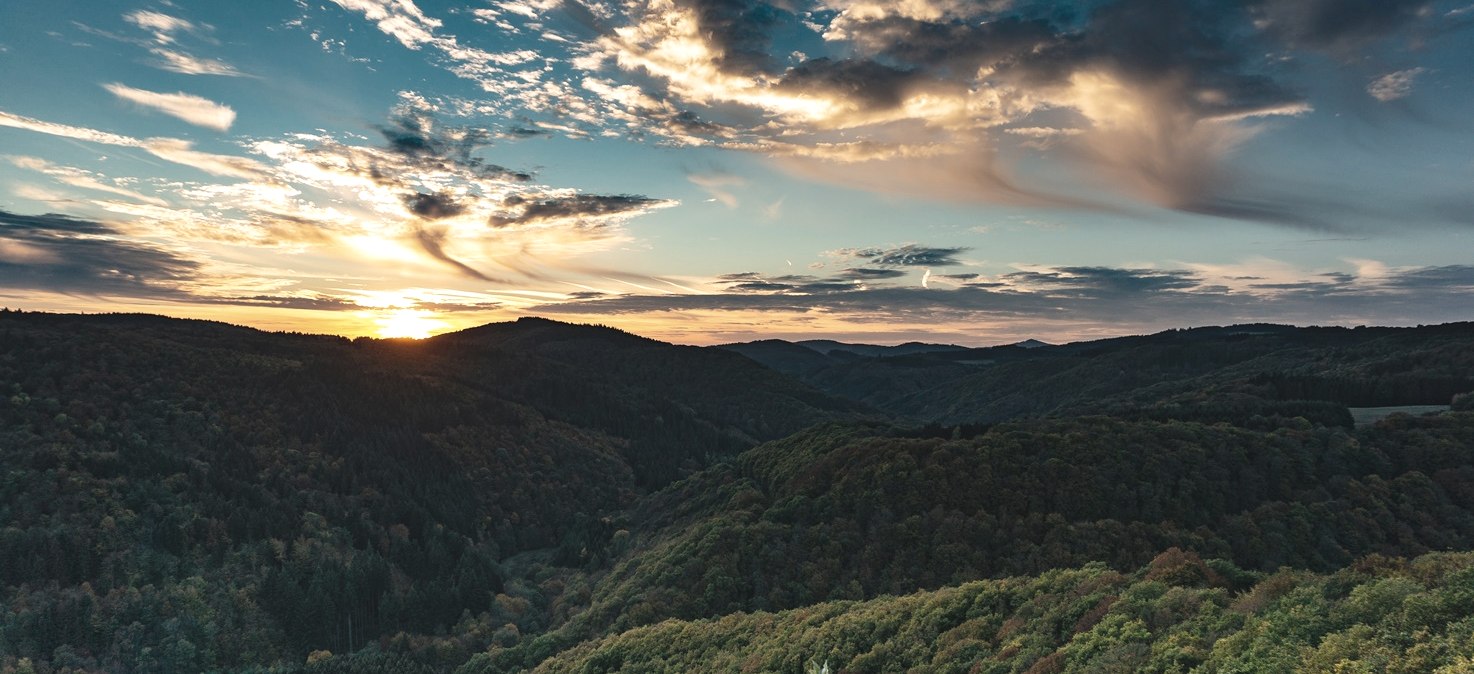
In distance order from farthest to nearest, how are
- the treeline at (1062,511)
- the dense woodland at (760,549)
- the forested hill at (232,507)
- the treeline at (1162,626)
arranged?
the forested hill at (232,507) < the treeline at (1062,511) < the dense woodland at (760,549) < the treeline at (1162,626)

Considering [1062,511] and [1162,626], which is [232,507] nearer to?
[1062,511]

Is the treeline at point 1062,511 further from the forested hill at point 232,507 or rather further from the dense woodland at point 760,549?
the forested hill at point 232,507

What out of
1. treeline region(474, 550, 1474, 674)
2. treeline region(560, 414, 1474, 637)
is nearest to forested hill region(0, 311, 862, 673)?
treeline region(560, 414, 1474, 637)

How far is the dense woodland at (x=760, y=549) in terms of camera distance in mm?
26000

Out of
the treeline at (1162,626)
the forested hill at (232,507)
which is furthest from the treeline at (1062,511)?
the forested hill at (232,507)

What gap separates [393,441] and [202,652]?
302 feet

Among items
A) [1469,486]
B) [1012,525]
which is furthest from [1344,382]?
[1012,525]

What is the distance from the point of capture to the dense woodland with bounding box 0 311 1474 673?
2600cm

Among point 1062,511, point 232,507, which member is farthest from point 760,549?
point 232,507

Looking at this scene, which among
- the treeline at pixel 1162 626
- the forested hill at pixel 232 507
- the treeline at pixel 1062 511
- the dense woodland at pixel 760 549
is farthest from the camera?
the forested hill at pixel 232 507

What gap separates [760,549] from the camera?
80312 mm

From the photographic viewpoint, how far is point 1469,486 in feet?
259

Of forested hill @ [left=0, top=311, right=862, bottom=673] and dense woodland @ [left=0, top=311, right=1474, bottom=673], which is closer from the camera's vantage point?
dense woodland @ [left=0, top=311, right=1474, bottom=673]

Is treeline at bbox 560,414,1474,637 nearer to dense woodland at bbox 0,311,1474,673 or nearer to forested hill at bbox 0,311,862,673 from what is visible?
dense woodland at bbox 0,311,1474,673
